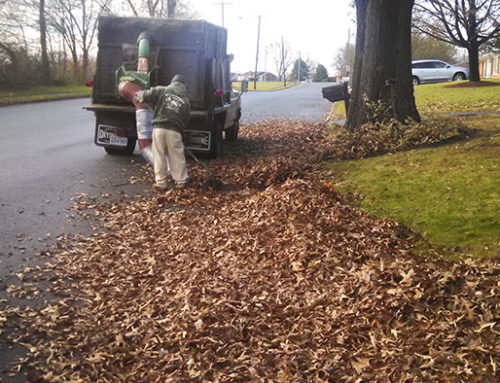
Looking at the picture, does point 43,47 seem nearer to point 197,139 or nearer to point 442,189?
point 197,139

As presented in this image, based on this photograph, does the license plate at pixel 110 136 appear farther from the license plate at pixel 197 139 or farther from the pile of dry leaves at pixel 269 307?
the pile of dry leaves at pixel 269 307

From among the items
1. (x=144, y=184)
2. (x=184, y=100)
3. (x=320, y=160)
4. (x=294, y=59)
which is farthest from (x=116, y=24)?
(x=294, y=59)

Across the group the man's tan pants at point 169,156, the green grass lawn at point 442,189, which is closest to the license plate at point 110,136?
the man's tan pants at point 169,156

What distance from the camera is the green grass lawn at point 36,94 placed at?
25.8 metres

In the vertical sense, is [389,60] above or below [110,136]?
above

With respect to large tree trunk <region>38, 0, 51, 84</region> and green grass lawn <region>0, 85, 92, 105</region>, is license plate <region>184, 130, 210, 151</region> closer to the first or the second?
green grass lawn <region>0, 85, 92, 105</region>

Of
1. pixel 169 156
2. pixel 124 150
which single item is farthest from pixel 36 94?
pixel 169 156

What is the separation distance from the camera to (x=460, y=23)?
3016cm

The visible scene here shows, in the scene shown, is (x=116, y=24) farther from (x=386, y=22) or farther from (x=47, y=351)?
(x=47, y=351)

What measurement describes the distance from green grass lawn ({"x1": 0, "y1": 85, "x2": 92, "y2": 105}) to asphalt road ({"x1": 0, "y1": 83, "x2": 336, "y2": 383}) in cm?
965

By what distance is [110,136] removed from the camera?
438 inches

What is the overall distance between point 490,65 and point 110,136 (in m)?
66.8

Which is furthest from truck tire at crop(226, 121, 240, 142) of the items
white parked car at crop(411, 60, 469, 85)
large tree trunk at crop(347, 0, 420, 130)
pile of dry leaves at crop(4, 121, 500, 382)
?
white parked car at crop(411, 60, 469, 85)

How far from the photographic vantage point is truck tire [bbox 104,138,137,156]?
11.6m
